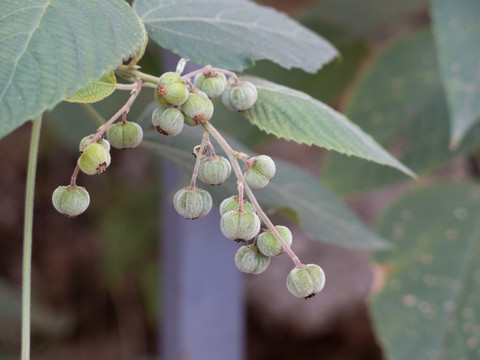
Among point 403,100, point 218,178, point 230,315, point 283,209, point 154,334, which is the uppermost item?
point 218,178

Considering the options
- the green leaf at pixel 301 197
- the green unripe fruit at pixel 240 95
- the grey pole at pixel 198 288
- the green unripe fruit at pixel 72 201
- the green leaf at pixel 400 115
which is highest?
the green unripe fruit at pixel 240 95

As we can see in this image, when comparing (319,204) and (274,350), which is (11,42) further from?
(274,350)

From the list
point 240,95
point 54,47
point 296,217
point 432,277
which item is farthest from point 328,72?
point 54,47

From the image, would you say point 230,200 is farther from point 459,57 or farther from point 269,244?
point 459,57

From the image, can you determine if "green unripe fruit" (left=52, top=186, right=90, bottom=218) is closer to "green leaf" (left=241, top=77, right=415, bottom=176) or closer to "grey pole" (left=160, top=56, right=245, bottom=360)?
"green leaf" (left=241, top=77, right=415, bottom=176)

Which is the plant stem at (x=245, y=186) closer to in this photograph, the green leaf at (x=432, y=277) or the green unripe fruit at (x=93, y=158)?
the green unripe fruit at (x=93, y=158)

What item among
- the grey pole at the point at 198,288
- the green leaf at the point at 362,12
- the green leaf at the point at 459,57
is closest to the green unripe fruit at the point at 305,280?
the green leaf at the point at 459,57

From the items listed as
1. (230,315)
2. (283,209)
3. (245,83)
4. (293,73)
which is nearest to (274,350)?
(230,315)
